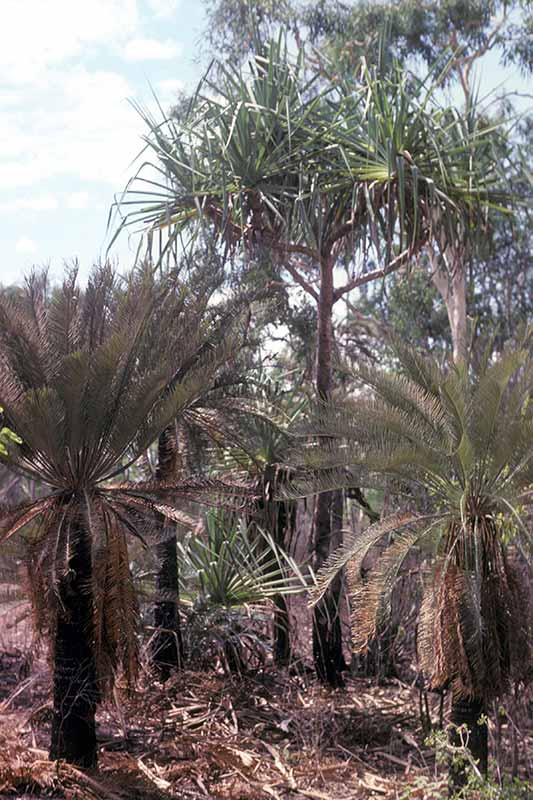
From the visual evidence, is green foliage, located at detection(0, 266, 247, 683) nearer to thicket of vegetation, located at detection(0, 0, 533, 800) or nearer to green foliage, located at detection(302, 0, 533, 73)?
thicket of vegetation, located at detection(0, 0, 533, 800)

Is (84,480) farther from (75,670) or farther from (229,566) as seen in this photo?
(229,566)

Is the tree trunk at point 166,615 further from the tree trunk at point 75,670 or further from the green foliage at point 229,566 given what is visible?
the tree trunk at point 75,670

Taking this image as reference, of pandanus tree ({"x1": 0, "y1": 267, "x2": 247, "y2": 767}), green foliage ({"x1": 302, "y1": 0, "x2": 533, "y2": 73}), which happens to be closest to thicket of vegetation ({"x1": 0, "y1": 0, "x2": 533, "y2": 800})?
pandanus tree ({"x1": 0, "y1": 267, "x2": 247, "y2": 767})

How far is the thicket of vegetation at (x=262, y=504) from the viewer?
7410 mm

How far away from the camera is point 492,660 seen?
7.72m

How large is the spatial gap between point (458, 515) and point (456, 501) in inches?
5.1

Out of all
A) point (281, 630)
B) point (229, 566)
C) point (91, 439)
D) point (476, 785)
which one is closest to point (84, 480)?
point (91, 439)

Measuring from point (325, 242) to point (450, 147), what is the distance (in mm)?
1944

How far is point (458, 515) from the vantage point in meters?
7.98

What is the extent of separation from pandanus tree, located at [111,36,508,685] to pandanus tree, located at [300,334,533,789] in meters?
2.69

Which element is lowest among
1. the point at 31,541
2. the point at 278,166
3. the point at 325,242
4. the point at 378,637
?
the point at 378,637

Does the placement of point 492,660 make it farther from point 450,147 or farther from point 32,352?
point 450,147

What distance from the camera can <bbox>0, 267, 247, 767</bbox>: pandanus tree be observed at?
7168 millimetres

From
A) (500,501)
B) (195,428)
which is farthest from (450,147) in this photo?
(500,501)
